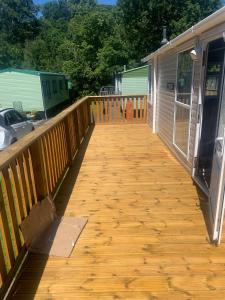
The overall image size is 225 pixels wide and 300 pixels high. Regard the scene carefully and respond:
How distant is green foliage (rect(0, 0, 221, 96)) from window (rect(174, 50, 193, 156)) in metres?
15.4

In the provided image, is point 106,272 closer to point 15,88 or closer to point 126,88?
point 126,88

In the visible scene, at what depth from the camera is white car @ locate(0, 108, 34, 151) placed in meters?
6.59

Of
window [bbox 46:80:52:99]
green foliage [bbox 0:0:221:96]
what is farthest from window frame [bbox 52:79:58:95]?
green foliage [bbox 0:0:221:96]

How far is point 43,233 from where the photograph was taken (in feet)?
9.11

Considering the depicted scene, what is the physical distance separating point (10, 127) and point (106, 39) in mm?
15424

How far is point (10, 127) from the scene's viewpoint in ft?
22.7

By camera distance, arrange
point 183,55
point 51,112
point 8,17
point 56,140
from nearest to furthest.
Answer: point 56,140, point 183,55, point 51,112, point 8,17

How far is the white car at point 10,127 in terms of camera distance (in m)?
6.59

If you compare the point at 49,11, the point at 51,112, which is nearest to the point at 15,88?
the point at 51,112

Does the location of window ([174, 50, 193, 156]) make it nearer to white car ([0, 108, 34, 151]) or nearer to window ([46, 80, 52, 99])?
white car ([0, 108, 34, 151])

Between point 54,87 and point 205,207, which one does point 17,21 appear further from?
point 205,207

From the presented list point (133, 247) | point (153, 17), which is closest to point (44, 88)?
point (133, 247)

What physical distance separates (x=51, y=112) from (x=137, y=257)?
52.5ft

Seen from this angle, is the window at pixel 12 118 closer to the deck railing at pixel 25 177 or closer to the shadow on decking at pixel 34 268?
the deck railing at pixel 25 177
